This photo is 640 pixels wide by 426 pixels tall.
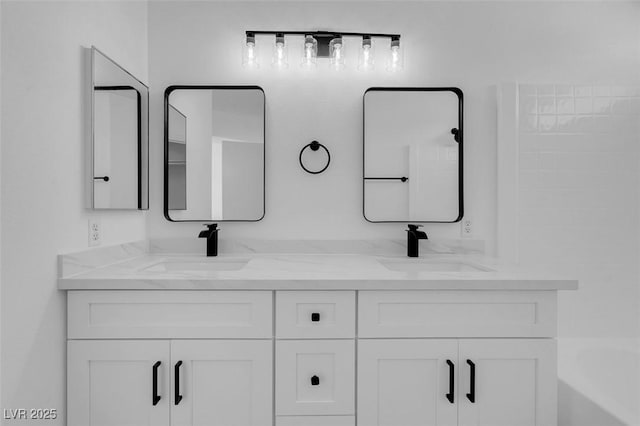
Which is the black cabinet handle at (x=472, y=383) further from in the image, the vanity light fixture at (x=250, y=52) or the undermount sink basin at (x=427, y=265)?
the vanity light fixture at (x=250, y=52)

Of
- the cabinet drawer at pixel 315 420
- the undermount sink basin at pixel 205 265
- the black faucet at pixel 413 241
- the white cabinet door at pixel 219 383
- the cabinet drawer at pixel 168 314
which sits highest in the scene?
the black faucet at pixel 413 241

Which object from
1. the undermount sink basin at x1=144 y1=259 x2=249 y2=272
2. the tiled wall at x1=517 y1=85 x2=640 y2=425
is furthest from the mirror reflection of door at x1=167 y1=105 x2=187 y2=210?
the tiled wall at x1=517 y1=85 x2=640 y2=425

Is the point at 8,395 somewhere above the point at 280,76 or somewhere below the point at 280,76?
below

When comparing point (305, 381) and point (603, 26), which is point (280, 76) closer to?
point (305, 381)

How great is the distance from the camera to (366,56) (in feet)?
5.86

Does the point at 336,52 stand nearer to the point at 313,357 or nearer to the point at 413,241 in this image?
the point at 413,241

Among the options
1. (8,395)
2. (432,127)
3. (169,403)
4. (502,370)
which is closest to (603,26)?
(432,127)

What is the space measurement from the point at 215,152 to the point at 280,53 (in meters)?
0.63

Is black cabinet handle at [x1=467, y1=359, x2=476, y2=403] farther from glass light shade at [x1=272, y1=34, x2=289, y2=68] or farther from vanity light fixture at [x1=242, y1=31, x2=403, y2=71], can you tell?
glass light shade at [x1=272, y1=34, x2=289, y2=68]

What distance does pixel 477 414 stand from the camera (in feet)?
4.10

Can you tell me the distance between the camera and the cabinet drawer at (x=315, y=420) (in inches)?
48.5

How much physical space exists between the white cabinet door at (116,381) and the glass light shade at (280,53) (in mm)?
1435

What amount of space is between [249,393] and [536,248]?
164 centimetres

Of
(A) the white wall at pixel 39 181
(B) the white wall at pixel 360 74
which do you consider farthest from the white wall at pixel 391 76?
(A) the white wall at pixel 39 181
